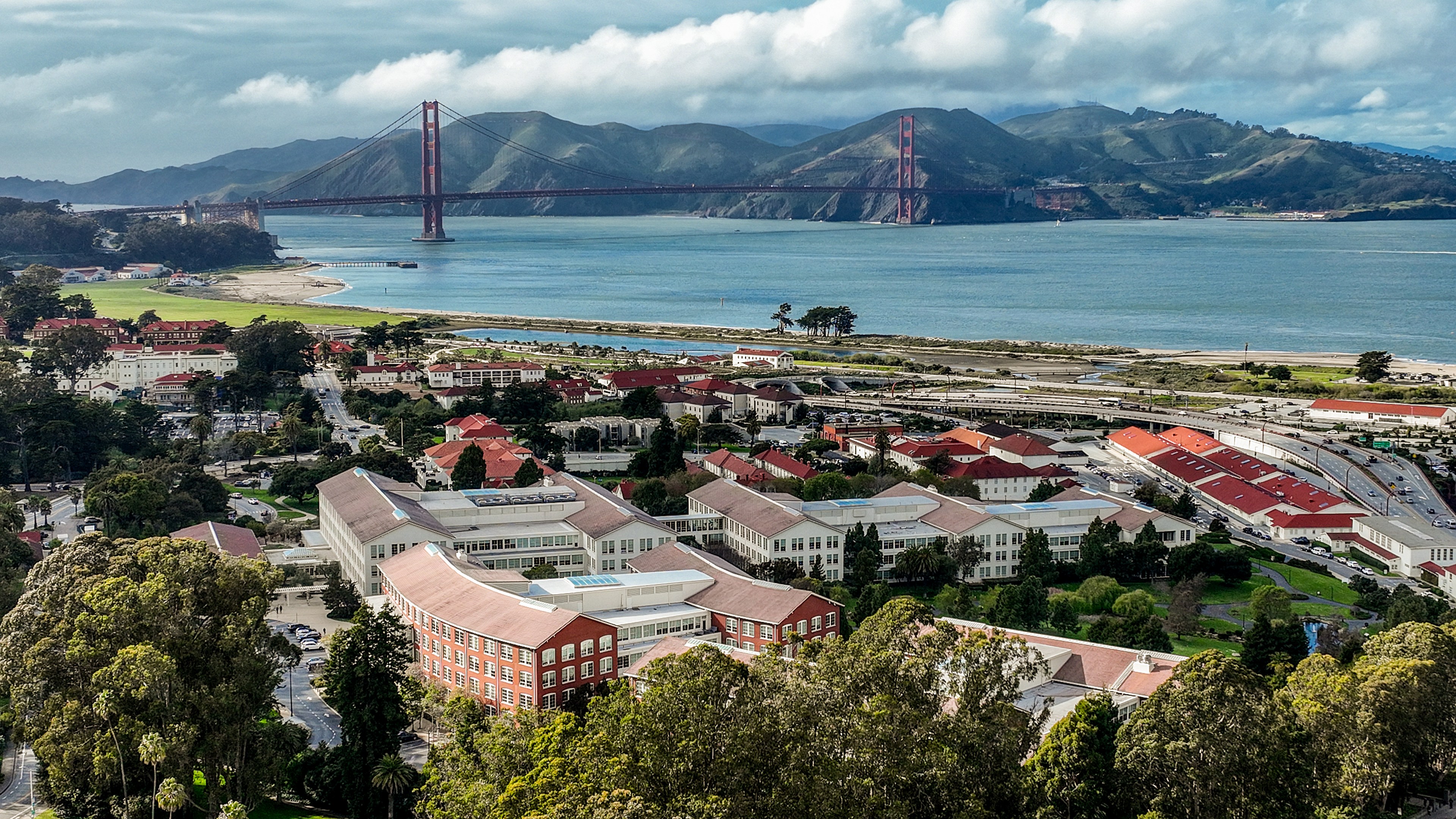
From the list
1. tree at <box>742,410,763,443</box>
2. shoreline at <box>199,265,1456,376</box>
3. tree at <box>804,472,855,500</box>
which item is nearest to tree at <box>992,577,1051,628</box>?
tree at <box>804,472,855,500</box>

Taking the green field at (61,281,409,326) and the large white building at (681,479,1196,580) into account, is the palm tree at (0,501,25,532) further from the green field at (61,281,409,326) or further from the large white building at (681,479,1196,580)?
the green field at (61,281,409,326)

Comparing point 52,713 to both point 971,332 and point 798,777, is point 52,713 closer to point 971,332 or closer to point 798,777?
point 798,777

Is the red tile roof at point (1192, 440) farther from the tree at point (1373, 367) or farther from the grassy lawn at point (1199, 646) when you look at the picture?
the grassy lawn at point (1199, 646)

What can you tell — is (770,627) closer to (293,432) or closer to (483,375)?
(293,432)

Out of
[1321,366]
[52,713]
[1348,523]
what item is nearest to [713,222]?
[1321,366]

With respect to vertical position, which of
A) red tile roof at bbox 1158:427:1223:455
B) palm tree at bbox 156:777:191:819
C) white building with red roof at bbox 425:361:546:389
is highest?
palm tree at bbox 156:777:191:819

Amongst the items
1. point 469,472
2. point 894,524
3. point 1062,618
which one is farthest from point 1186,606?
point 469,472
